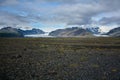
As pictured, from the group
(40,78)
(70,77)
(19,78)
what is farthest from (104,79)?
(19,78)

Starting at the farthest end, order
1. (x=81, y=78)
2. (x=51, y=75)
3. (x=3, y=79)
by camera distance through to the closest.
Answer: (x=51, y=75), (x=81, y=78), (x=3, y=79)

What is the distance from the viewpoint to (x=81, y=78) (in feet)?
57.2

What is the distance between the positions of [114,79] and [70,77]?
4562 mm

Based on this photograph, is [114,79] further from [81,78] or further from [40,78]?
[40,78]

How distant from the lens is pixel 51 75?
61.6ft

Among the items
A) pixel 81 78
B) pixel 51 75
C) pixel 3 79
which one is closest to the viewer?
pixel 3 79

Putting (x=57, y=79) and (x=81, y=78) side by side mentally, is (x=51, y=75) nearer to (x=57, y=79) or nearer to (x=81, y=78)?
(x=57, y=79)

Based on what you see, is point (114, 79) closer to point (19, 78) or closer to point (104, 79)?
point (104, 79)

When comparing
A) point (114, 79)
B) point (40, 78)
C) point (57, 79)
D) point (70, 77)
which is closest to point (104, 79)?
point (114, 79)

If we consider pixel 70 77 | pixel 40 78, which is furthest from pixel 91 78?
pixel 40 78

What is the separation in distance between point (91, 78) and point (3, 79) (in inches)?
353

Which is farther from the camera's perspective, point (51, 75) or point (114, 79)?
point (51, 75)

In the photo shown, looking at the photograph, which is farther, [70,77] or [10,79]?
[70,77]

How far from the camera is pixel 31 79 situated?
55.1 ft
